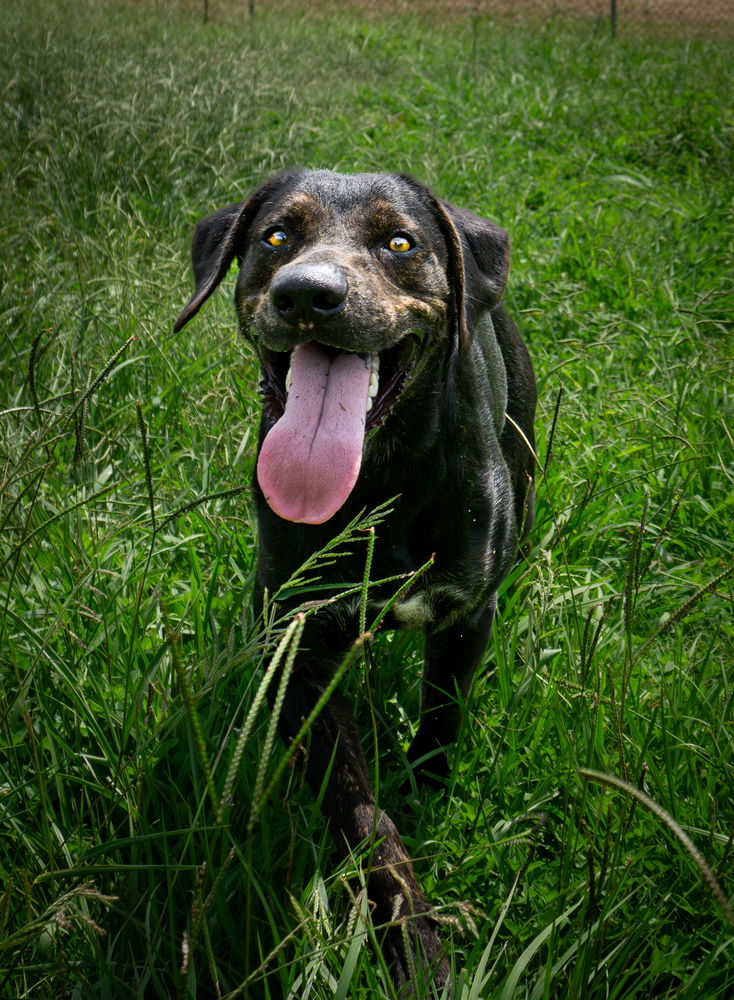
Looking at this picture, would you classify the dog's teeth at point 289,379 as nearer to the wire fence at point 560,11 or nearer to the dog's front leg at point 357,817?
the dog's front leg at point 357,817

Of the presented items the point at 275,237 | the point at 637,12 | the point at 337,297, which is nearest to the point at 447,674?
the point at 337,297

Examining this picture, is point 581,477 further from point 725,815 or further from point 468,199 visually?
point 468,199

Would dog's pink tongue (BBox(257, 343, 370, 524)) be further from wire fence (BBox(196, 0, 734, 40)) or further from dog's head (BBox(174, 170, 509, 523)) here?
wire fence (BBox(196, 0, 734, 40))

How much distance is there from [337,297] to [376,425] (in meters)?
0.34

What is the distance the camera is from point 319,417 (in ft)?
7.07

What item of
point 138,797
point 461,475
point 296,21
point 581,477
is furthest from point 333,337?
point 296,21

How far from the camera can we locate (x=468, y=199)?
19.2 ft

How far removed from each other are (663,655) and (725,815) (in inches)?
27.9

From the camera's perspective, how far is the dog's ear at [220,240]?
8.58 ft

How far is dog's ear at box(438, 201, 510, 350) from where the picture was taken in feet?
8.09

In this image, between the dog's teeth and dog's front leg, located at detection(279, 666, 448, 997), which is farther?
→ the dog's teeth

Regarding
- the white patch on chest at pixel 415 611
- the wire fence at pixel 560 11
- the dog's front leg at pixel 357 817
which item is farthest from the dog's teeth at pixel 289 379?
the wire fence at pixel 560 11

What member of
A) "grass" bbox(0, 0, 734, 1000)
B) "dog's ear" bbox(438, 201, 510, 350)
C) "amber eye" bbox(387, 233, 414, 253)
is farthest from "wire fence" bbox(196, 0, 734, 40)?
"amber eye" bbox(387, 233, 414, 253)

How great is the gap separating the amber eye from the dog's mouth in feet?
0.88
